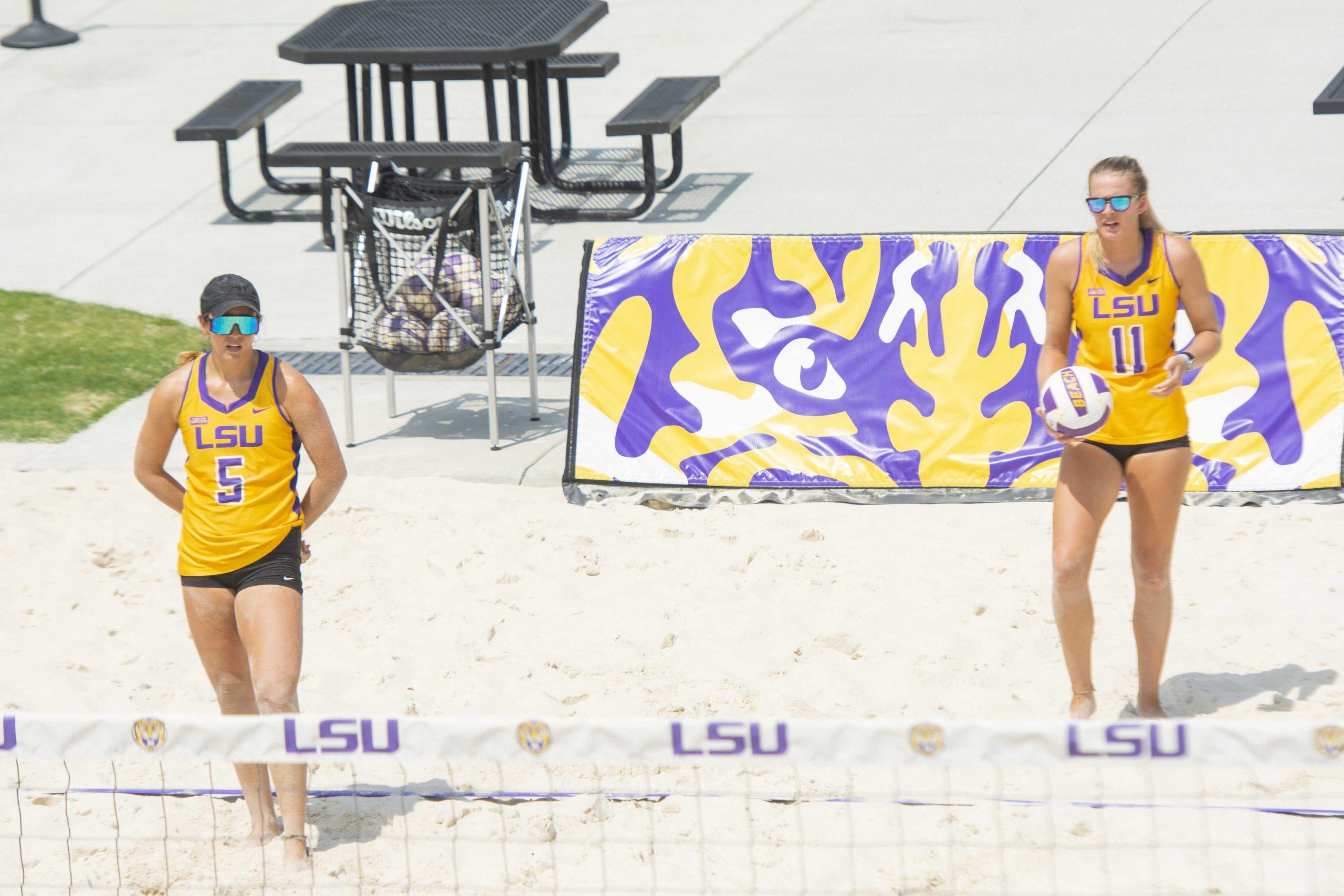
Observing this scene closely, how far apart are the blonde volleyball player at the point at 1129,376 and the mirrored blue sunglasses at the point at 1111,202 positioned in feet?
0.14

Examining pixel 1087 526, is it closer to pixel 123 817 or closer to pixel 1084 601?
pixel 1084 601

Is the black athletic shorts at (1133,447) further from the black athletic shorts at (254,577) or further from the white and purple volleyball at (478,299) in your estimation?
the white and purple volleyball at (478,299)

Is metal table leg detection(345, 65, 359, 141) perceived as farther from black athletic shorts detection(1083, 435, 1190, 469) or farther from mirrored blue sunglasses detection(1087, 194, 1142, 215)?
black athletic shorts detection(1083, 435, 1190, 469)

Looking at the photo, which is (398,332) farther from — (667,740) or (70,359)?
(667,740)

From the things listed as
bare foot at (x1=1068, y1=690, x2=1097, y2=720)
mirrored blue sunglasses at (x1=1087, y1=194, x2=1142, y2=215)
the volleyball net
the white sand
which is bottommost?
the white sand

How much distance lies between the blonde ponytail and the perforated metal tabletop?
6.34 m

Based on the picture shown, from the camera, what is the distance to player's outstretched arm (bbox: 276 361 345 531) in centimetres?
448

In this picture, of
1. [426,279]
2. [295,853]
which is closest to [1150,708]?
[295,853]

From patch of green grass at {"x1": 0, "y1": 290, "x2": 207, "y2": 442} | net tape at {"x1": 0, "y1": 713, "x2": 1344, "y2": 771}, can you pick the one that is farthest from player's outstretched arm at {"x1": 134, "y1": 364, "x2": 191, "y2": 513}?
patch of green grass at {"x1": 0, "y1": 290, "x2": 207, "y2": 442}

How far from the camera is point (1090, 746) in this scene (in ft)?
11.4

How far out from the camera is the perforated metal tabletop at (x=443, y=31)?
1072 centimetres

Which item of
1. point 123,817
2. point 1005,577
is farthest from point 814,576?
point 123,817

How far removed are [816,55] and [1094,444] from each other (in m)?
10.2

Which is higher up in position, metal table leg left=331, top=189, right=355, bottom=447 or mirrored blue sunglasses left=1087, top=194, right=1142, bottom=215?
mirrored blue sunglasses left=1087, top=194, right=1142, bottom=215
